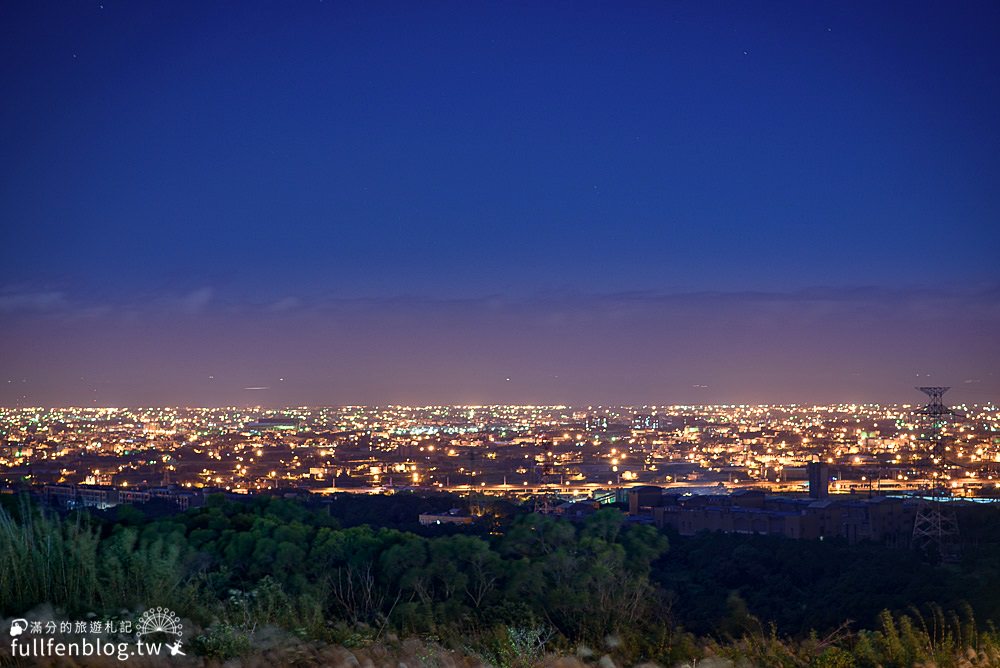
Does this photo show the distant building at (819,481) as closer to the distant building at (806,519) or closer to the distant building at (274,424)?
the distant building at (806,519)

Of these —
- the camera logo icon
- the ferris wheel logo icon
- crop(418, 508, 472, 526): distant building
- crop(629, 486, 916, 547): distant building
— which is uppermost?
the camera logo icon

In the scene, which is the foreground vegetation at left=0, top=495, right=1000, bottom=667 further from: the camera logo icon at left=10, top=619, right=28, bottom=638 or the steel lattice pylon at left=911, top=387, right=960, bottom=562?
the steel lattice pylon at left=911, top=387, right=960, bottom=562

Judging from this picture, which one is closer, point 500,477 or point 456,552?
point 456,552

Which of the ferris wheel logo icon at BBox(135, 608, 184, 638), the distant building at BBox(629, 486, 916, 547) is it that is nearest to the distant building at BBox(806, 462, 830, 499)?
the distant building at BBox(629, 486, 916, 547)

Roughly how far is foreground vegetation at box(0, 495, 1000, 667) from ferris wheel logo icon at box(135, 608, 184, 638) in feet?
0.41

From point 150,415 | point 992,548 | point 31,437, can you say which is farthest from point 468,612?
point 150,415

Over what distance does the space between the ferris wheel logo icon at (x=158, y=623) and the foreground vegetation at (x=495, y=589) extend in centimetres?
13

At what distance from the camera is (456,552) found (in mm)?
9680

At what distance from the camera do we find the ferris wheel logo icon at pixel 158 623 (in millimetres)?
5391

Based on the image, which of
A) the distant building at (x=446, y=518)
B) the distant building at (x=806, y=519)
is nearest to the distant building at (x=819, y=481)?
the distant building at (x=806, y=519)

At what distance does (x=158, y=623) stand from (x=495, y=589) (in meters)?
4.22

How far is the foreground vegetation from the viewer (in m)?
5.91

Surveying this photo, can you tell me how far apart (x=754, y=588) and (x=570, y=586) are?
643 centimetres

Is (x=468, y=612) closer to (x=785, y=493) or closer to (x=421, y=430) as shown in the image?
(x=785, y=493)
